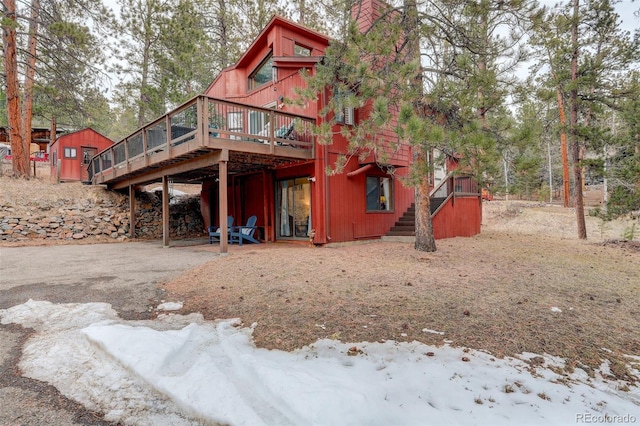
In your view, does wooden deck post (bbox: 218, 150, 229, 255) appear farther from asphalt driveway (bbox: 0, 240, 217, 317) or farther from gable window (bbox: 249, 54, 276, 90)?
gable window (bbox: 249, 54, 276, 90)

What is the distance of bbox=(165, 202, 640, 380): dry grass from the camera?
108 inches

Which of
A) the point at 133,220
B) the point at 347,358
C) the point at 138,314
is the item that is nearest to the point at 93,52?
the point at 133,220

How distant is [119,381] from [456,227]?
33.6 feet

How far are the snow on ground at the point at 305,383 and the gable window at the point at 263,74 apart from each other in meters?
9.38

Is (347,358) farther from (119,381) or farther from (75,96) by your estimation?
(75,96)

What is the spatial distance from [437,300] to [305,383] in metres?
2.24

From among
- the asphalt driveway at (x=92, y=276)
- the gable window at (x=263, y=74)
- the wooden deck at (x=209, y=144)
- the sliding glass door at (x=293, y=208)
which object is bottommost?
the asphalt driveway at (x=92, y=276)

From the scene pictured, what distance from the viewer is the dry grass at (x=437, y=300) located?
108 inches

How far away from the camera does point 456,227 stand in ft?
34.7

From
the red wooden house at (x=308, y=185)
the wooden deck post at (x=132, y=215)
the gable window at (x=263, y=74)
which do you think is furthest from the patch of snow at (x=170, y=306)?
the wooden deck post at (x=132, y=215)

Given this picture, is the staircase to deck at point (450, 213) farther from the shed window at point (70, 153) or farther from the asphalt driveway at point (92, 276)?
the shed window at point (70, 153)

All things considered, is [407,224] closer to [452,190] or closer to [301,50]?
[452,190]

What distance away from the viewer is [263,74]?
11344mm

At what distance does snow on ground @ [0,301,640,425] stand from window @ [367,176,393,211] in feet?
25.5
